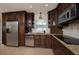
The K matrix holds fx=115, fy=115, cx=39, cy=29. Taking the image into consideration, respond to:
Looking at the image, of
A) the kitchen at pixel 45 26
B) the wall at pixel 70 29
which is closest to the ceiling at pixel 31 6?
the kitchen at pixel 45 26

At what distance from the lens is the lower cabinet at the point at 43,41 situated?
5.73 feet

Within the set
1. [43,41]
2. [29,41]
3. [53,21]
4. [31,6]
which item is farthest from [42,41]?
[31,6]

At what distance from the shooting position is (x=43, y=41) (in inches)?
70.4

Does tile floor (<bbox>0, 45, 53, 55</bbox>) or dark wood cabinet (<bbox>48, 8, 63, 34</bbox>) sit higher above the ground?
dark wood cabinet (<bbox>48, 8, 63, 34</bbox>)

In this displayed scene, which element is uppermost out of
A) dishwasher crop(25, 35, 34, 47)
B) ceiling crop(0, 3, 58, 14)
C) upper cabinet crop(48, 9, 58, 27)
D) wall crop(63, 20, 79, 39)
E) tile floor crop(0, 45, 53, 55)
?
ceiling crop(0, 3, 58, 14)

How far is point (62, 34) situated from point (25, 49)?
0.65 m

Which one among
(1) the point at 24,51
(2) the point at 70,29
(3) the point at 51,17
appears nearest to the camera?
(1) the point at 24,51

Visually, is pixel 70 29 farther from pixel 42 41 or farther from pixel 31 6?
pixel 31 6

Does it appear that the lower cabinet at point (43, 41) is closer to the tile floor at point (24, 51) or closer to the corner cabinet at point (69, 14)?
the tile floor at point (24, 51)

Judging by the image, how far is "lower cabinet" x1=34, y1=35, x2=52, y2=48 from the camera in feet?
5.73

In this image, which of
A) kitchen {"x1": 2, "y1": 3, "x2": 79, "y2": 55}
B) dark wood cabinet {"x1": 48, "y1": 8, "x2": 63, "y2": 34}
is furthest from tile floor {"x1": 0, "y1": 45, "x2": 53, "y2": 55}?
dark wood cabinet {"x1": 48, "y1": 8, "x2": 63, "y2": 34}

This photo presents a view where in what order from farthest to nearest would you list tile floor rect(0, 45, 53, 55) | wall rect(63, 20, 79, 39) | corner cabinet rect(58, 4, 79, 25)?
wall rect(63, 20, 79, 39)
tile floor rect(0, 45, 53, 55)
corner cabinet rect(58, 4, 79, 25)

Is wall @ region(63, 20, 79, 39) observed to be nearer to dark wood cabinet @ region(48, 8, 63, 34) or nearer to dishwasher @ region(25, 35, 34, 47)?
dark wood cabinet @ region(48, 8, 63, 34)
